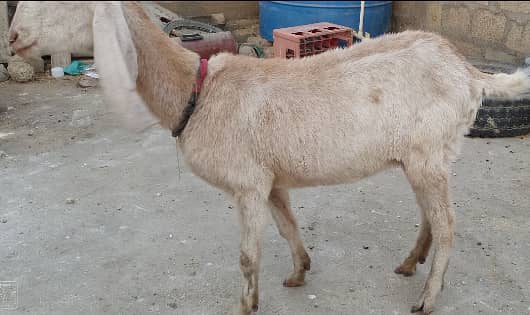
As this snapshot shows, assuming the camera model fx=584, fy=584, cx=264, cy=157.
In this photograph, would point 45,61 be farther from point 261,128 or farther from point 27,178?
point 261,128

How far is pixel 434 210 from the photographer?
3.34 m

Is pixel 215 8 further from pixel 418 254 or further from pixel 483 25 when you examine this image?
pixel 418 254

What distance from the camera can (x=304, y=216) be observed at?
467 centimetres

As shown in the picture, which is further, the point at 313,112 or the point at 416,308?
the point at 416,308

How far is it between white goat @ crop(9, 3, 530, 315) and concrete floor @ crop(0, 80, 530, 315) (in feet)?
2.32

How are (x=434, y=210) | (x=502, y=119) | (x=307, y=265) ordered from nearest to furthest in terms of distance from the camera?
(x=434, y=210) < (x=307, y=265) < (x=502, y=119)

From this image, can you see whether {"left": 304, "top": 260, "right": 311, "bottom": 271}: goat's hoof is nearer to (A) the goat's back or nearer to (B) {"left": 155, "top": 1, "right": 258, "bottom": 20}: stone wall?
(A) the goat's back

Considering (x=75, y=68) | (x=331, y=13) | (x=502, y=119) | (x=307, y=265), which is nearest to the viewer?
(x=307, y=265)

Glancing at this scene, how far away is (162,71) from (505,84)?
6.37 feet

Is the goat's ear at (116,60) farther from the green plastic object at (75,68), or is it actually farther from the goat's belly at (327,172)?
the green plastic object at (75,68)

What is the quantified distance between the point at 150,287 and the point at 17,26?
1839mm

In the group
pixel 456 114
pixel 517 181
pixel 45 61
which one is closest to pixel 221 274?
pixel 456 114

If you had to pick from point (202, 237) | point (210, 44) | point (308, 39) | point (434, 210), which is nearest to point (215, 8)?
point (210, 44)

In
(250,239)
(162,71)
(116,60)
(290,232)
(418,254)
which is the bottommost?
(418,254)
